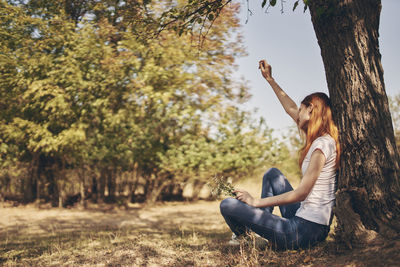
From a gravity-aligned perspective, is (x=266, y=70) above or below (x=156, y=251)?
above

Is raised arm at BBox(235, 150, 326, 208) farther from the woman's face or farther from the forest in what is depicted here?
the forest

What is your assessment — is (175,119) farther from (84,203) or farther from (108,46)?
(84,203)

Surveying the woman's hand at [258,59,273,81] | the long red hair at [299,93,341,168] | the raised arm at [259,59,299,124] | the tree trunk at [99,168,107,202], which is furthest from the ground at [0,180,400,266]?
the tree trunk at [99,168,107,202]

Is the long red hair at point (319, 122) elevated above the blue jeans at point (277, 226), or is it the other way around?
the long red hair at point (319, 122)

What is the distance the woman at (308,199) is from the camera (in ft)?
9.57

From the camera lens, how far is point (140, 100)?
1034 cm

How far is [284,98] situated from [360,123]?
0.91 metres

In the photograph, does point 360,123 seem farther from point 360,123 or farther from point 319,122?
point 319,122

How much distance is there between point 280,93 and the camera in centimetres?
371

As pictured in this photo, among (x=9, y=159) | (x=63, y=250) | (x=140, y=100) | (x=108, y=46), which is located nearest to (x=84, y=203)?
(x=9, y=159)

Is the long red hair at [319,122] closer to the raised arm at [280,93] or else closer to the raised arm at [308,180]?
the raised arm at [308,180]

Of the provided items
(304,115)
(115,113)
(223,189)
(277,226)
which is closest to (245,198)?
(223,189)

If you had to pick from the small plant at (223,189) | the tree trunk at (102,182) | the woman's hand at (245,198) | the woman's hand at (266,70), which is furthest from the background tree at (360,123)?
the tree trunk at (102,182)

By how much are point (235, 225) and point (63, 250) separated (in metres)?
2.46
